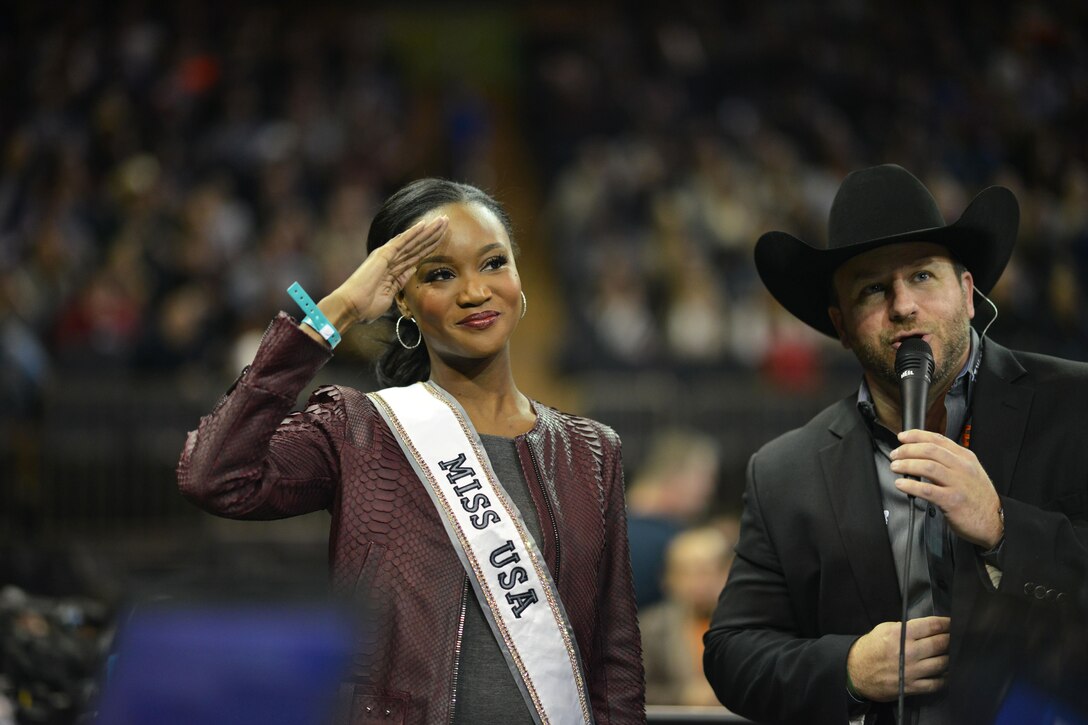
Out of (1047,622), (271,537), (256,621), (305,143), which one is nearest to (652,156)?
(305,143)

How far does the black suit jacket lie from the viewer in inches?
85.4

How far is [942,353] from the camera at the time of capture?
2.39 meters

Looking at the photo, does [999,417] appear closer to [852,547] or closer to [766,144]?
[852,547]

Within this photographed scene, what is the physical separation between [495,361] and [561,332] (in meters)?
7.97

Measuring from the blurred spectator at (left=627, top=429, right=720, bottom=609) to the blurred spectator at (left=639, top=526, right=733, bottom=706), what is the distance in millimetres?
65

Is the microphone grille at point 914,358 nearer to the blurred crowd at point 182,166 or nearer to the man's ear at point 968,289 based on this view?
the man's ear at point 968,289

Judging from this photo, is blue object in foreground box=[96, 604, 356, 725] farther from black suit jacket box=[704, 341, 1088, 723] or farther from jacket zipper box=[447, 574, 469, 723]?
black suit jacket box=[704, 341, 1088, 723]

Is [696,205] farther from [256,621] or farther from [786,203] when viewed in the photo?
[256,621]

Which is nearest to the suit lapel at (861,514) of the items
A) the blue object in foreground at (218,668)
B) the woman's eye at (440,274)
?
the woman's eye at (440,274)

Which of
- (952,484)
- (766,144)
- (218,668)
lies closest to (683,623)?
(952,484)

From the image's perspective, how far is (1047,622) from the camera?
185 cm

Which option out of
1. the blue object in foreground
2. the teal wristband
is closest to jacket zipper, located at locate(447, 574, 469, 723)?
the teal wristband

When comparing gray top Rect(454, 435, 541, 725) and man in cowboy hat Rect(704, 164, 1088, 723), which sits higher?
man in cowboy hat Rect(704, 164, 1088, 723)

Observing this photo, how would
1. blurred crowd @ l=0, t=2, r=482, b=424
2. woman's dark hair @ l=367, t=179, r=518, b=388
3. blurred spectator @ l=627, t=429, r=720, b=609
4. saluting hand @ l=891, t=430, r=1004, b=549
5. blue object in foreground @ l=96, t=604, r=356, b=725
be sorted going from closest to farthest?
blue object in foreground @ l=96, t=604, r=356, b=725, saluting hand @ l=891, t=430, r=1004, b=549, woman's dark hair @ l=367, t=179, r=518, b=388, blurred spectator @ l=627, t=429, r=720, b=609, blurred crowd @ l=0, t=2, r=482, b=424
